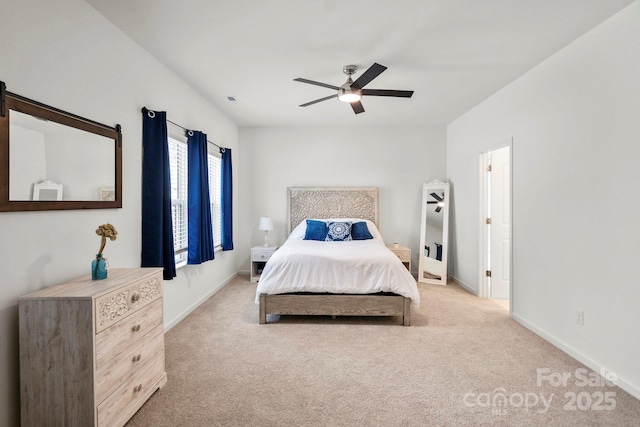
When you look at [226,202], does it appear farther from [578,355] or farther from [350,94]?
[578,355]

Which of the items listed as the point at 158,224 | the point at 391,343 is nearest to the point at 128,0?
the point at 158,224

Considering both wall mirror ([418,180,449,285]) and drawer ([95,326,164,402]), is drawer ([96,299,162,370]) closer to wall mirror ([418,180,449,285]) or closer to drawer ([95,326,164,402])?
drawer ([95,326,164,402])

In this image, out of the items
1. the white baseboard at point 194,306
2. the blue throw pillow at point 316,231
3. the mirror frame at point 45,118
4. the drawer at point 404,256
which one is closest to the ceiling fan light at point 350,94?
the mirror frame at point 45,118

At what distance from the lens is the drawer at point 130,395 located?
1.59 metres

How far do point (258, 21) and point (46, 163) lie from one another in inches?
65.0

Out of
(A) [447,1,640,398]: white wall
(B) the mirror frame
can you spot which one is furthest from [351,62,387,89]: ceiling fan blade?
(B) the mirror frame

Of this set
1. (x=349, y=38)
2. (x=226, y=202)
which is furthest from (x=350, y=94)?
(x=226, y=202)

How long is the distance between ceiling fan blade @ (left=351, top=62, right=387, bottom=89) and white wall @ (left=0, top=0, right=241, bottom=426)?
6.18 feet

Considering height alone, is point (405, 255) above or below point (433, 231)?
below

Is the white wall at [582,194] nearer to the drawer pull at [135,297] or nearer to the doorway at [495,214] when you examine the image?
the doorway at [495,214]

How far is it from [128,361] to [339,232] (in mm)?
3157

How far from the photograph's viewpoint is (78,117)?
6.52ft

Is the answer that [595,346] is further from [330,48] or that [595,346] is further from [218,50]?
[218,50]

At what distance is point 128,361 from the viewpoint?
1762 mm
